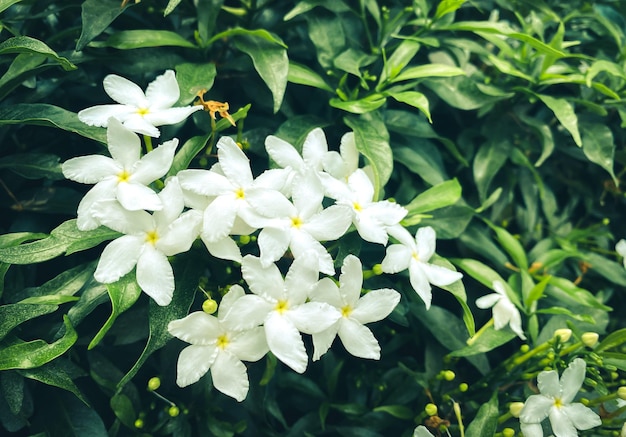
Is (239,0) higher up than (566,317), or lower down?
higher up

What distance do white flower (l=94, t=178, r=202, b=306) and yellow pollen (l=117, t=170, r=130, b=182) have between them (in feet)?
0.14

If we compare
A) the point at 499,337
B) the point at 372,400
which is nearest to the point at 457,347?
the point at 499,337

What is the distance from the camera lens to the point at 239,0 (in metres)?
1.04

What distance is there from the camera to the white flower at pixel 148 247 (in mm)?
664

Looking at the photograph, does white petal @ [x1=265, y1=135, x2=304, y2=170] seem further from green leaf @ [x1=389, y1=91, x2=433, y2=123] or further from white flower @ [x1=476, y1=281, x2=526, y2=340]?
white flower @ [x1=476, y1=281, x2=526, y2=340]

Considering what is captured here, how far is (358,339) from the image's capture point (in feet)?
2.43

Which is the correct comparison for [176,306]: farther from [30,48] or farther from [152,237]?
[30,48]

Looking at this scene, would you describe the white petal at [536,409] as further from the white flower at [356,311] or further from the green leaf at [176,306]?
the green leaf at [176,306]

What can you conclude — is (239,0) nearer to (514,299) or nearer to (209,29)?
(209,29)

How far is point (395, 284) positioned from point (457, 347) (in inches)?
6.5

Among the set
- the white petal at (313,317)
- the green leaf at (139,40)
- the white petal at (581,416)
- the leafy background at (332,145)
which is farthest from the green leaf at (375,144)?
the white petal at (581,416)

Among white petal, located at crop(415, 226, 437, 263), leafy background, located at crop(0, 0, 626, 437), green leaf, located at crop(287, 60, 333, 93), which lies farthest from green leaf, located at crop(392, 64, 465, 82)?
white petal, located at crop(415, 226, 437, 263)

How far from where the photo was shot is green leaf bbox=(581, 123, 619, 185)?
3.48 feet

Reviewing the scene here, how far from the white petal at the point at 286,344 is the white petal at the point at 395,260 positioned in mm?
186
